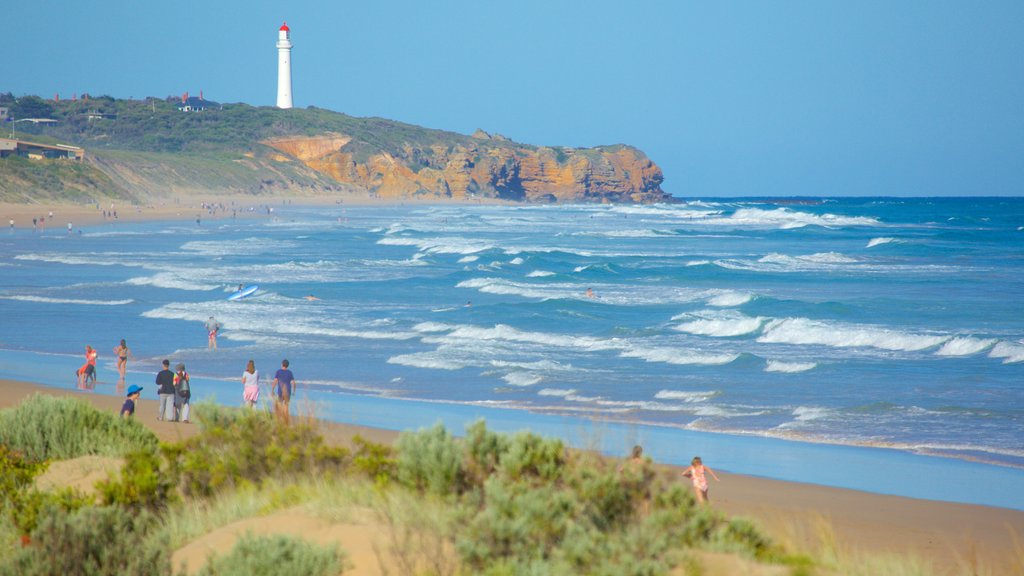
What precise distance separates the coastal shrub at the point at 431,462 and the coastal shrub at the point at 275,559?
1.00 m

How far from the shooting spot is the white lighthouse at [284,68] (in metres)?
140

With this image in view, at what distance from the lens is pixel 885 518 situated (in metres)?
9.84

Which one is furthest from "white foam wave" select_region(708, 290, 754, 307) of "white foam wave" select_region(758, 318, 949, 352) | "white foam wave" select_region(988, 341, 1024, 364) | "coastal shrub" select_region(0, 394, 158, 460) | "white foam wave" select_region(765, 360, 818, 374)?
"coastal shrub" select_region(0, 394, 158, 460)

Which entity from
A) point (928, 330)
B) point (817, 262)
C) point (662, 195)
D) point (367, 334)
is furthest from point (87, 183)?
point (662, 195)

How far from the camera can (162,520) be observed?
6.41 metres

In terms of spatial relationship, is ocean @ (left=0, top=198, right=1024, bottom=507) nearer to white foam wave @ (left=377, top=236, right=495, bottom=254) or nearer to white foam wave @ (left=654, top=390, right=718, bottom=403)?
white foam wave @ (left=654, top=390, right=718, bottom=403)

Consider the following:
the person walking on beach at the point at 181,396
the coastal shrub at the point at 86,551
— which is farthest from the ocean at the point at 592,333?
the coastal shrub at the point at 86,551

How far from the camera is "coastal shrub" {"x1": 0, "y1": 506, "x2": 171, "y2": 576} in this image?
198 inches

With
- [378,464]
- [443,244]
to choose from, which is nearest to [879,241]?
[443,244]

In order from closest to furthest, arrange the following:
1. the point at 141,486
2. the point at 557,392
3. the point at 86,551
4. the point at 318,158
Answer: the point at 86,551
the point at 141,486
the point at 557,392
the point at 318,158

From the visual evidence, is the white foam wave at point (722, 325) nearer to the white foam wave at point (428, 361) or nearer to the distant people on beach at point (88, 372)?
the white foam wave at point (428, 361)

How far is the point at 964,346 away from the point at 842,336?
269 centimetres

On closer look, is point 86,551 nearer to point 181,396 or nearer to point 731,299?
point 181,396

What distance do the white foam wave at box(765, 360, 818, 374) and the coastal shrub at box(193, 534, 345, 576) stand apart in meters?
14.9
